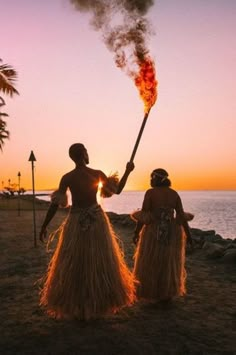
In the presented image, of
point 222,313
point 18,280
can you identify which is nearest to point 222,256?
point 222,313

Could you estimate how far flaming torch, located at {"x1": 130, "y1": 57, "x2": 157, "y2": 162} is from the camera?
635cm

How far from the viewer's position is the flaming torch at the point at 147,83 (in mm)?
6348

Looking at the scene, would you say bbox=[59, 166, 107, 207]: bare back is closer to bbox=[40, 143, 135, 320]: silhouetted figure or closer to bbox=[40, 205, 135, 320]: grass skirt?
bbox=[40, 143, 135, 320]: silhouetted figure

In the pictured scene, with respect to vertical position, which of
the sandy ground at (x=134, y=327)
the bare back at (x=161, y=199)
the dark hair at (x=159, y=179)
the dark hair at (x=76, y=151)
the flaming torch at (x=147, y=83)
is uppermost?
the flaming torch at (x=147, y=83)

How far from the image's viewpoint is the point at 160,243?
21.8ft

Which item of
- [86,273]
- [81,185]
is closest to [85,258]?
[86,273]

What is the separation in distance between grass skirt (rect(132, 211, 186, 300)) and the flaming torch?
1833mm

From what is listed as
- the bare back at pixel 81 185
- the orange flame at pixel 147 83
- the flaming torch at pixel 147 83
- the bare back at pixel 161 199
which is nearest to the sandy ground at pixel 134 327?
the bare back at pixel 161 199

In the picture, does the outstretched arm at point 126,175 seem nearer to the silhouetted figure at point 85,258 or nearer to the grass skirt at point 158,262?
the silhouetted figure at point 85,258

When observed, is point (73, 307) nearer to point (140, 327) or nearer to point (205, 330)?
point (140, 327)

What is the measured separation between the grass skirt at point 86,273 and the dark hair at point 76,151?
78 cm

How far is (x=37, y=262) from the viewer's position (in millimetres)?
10805

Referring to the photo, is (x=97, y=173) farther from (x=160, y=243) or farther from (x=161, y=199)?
(x=160, y=243)

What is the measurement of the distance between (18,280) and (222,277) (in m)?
4.51
